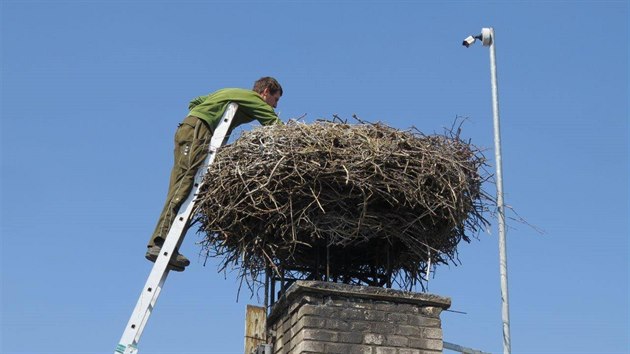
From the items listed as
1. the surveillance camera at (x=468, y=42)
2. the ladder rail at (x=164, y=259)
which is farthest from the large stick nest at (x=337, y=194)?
the surveillance camera at (x=468, y=42)

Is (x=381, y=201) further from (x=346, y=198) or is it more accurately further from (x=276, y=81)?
(x=276, y=81)

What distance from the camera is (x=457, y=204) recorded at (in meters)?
9.52

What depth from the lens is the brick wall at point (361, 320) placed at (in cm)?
894

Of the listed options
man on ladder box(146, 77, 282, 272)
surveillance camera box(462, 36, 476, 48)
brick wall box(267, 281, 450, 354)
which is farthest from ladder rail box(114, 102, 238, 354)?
surveillance camera box(462, 36, 476, 48)

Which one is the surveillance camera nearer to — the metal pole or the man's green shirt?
the metal pole

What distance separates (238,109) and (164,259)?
154 cm

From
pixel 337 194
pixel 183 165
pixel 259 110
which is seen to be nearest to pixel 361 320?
pixel 337 194

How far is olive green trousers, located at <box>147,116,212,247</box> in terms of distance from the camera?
31.5 feet

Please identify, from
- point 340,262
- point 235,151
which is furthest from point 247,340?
point 235,151

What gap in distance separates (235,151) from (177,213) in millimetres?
695

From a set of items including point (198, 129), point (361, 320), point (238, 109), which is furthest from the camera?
point (238, 109)

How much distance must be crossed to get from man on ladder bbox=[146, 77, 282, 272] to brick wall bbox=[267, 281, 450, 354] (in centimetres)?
107

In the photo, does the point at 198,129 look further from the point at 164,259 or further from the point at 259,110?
the point at 164,259

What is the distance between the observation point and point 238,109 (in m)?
10.1
